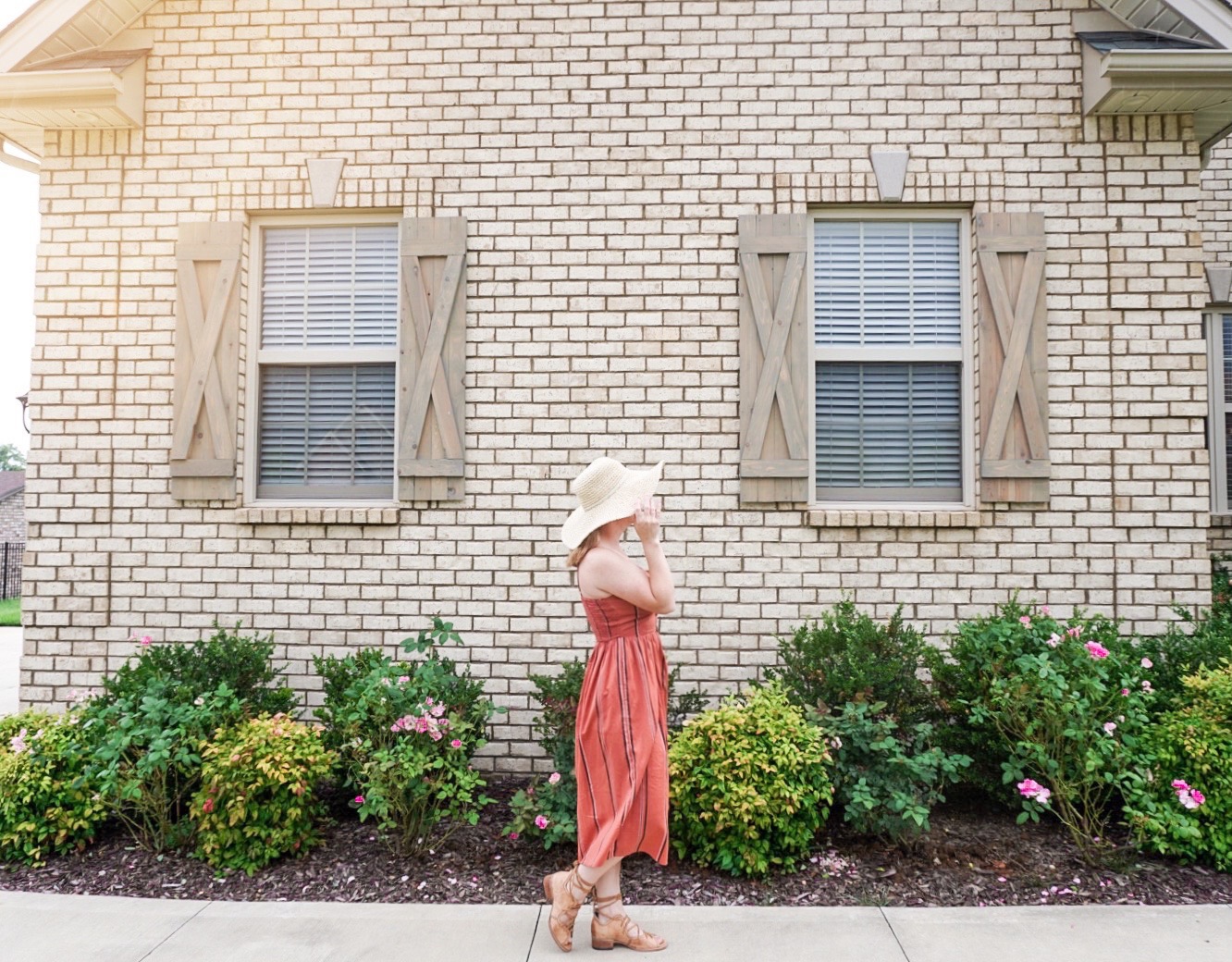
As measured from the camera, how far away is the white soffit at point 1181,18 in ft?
15.2

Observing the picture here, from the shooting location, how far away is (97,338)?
5.14 meters

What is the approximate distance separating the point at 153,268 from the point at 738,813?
15.2 feet

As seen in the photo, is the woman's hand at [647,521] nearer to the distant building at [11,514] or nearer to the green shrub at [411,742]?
the green shrub at [411,742]

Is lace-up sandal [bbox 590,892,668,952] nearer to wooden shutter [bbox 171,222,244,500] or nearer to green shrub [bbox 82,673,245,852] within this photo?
green shrub [bbox 82,673,245,852]

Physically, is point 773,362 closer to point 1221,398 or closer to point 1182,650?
point 1182,650

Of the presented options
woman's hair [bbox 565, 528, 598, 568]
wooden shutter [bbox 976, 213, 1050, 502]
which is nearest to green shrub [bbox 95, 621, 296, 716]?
woman's hair [bbox 565, 528, 598, 568]

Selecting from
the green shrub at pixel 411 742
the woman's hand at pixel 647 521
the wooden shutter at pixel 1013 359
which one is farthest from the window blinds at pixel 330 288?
the wooden shutter at pixel 1013 359

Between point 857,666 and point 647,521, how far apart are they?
1624mm

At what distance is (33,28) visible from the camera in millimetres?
5027

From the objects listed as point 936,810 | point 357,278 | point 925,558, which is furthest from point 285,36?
point 936,810

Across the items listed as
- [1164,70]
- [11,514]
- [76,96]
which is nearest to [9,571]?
[11,514]

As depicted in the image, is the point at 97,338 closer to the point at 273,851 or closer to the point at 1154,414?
the point at 273,851

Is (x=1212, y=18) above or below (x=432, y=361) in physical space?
above

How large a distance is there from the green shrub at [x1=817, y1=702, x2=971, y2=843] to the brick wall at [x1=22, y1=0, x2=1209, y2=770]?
3.25 feet
